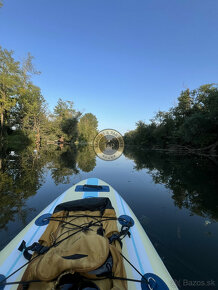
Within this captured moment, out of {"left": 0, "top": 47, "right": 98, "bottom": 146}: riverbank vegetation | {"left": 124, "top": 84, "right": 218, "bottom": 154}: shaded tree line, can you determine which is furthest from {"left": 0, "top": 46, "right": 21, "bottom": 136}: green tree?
{"left": 124, "top": 84, "right": 218, "bottom": 154}: shaded tree line

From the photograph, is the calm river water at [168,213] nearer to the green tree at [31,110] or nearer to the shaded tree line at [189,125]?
the shaded tree line at [189,125]

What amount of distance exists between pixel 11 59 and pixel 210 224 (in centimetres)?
2587

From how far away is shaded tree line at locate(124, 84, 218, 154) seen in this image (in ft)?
53.8

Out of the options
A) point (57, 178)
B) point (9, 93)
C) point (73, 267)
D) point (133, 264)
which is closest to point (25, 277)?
point (73, 267)

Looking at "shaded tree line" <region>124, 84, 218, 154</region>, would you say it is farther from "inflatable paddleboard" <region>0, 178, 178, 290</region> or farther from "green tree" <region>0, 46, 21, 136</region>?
"green tree" <region>0, 46, 21, 136</region>

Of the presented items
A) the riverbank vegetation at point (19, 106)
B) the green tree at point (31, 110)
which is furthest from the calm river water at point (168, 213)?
the green tree at point (31, 110)

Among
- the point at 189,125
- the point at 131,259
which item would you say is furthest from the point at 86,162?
the point at 189,125

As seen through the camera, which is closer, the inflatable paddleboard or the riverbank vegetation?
the inflatable paddleboard

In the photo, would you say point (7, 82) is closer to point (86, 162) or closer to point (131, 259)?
point (86, 162)

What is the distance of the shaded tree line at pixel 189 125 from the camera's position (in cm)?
1639

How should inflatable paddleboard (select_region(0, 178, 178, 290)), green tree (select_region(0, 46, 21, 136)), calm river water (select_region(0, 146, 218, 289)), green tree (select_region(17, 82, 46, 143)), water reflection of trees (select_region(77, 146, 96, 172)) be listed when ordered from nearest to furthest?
inflatable paddleboard (select_region(0, 178, 178, 290))
calm river water (select_region(0, 146, 218, 289))
water reflection of trees (select_region(77, 146, 96, 172))
green tree (select_region(0, 46, 21, 136))
green tree (select_region(17, 82, 46, 143))

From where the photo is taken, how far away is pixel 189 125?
1752 centimetres

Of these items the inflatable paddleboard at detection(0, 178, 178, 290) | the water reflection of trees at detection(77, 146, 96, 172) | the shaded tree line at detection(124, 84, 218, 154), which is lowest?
the water reflection of trees at detection(77, 146, 96, 172)

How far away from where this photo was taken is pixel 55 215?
5.83ft
